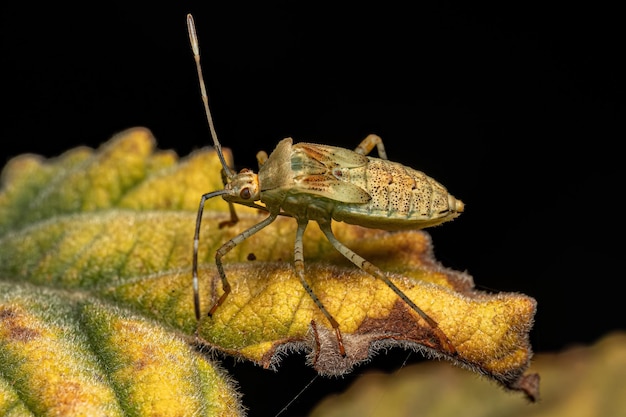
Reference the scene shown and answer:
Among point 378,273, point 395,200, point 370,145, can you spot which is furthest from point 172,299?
point 370,145

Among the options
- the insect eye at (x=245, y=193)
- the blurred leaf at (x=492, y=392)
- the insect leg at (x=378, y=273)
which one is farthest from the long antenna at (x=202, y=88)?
the blurred leaf at (x=492, y=392)

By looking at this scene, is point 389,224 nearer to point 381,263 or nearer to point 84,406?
point 381,263

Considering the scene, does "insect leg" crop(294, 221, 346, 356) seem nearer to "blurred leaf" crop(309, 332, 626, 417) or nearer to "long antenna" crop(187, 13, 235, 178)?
"long antenna" crop(187, 13, 235, 178)

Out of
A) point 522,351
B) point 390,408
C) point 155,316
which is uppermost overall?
point 522,351

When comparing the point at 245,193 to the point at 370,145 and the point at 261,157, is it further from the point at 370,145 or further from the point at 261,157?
the point at 370,145

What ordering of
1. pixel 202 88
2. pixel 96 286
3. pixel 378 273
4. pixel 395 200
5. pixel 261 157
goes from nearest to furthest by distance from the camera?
pixel 378 273 < pixel 96 286 < pixel 395 200 < pixel 202 88 < pixel 261 157

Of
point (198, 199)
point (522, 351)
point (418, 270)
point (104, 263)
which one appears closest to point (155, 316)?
point (104, 263)
